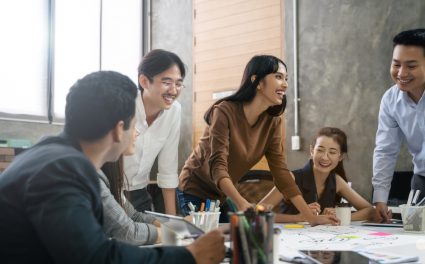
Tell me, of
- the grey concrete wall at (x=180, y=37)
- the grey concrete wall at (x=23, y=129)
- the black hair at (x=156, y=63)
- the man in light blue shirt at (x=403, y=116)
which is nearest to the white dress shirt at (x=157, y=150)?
the black hair at (x=156, y=63)

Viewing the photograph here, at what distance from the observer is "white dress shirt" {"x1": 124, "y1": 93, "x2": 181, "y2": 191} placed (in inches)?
84.5

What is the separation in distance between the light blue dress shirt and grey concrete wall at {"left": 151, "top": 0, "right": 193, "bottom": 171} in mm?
2604

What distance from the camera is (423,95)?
2137mm

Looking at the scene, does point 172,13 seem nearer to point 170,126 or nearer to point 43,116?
point 43,116

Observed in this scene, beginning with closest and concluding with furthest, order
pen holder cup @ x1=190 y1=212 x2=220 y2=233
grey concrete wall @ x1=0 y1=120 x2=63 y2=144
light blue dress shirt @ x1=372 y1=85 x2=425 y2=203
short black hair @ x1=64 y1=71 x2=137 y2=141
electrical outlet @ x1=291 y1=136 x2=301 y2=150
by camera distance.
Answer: short black hair @ x1=64 y1=71 x2=137 y2=141 → pen holder cup @ x1=190 y1=212 x2=220 y2=233 → light blue dress shirt @ x1=372 y1=85 x2=425 y2=203 → electrical outlet @ x1=291 y1=136 x2=301 y2=150 → grey concrete wall @ x1=0 y1=120 x2=63 y2=144

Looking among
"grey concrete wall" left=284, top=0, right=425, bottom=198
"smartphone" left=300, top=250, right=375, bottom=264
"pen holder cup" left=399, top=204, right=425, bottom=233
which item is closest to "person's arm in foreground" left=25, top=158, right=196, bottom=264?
"smartphone" left=300, top=250, right=375, bottom=264

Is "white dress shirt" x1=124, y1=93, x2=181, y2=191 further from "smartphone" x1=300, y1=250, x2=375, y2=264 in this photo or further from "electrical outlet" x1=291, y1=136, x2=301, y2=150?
"electrical outlet" x1=291, y1=136, x2=301, y2=150

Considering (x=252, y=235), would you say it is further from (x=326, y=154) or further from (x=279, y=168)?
(x=326, y=154)

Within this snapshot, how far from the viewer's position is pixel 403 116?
223 cm

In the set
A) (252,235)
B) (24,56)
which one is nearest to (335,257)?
(252,235)

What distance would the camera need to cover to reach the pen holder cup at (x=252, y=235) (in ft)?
2.63

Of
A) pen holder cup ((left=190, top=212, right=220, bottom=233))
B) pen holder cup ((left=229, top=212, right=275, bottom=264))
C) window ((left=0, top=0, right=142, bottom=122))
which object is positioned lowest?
pen holder cup ((left=190, top=212, right=220, bottom=233))

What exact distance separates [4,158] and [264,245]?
3.17 m

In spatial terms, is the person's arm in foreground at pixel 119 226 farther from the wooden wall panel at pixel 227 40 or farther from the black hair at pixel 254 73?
the wooden wall panel at pixel 227 40
